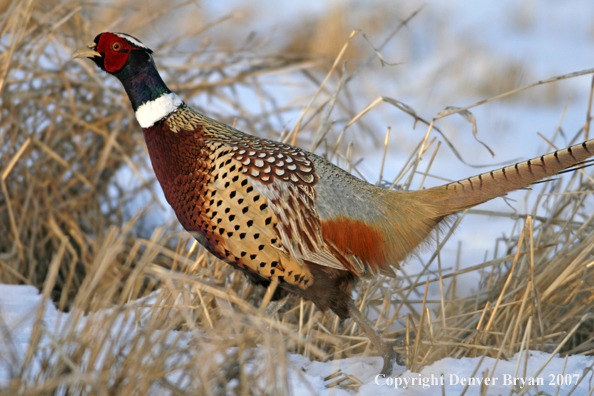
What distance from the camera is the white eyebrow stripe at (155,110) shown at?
6.93ft

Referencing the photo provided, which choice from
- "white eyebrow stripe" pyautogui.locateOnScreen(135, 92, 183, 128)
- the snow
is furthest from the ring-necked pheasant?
the snow

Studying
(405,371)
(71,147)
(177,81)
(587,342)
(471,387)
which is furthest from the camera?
(177,81)

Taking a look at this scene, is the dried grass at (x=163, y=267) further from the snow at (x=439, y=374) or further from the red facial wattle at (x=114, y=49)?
the red facial wattle at (x=114, y=49)

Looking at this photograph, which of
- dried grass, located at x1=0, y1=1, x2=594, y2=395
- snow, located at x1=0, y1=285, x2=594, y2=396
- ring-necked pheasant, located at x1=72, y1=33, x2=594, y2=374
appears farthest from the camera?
ring-necked pheasant, located at x1=72, y1=33, x2=594, y2=374

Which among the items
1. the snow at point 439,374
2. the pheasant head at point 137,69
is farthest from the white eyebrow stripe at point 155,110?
the snow at point 439,374

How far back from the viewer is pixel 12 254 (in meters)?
2.80

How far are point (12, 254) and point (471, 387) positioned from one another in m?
2.25

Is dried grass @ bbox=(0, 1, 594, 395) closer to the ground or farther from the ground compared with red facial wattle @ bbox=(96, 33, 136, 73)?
closer to the ground

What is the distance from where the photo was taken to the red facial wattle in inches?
83.6

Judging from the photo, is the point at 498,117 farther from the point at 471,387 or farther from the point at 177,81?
the point at 471,387

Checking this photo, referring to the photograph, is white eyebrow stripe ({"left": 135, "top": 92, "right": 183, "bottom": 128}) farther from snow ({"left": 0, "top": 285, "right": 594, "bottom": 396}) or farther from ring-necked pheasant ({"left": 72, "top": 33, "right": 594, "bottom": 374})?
snow ({"left": 0, "top": 285, "right": 594, "bottom": 396})

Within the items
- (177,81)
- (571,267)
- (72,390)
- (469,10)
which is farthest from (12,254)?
(469,10)

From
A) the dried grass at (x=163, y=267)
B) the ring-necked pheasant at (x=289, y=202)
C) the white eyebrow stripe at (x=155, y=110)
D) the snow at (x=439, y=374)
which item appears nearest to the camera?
the dried grass at (x=163, y=267)

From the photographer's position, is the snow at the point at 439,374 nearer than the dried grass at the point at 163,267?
No
